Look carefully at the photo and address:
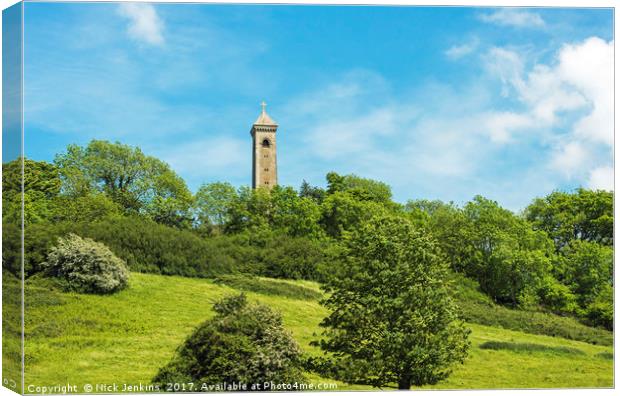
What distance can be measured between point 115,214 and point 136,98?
18.2 feet

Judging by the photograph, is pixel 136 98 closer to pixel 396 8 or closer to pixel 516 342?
pixel 396 8

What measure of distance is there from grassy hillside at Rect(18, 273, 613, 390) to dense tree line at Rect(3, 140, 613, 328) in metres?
1.19

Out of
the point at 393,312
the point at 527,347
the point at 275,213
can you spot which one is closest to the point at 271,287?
the point at 393,312

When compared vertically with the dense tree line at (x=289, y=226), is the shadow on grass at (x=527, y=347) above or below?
below

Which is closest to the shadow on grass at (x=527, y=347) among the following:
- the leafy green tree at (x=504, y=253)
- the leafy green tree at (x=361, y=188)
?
the leafy green tree at (x=504, y=253)

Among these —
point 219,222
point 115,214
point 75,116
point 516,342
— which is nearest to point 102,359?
point 75,116

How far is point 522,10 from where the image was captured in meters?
16.2

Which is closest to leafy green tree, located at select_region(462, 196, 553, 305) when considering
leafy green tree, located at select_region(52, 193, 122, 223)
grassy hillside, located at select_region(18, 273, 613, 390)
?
grassy hillside, located at select_region(18, 273, 613, 390)

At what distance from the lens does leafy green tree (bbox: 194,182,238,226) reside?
2556 cm

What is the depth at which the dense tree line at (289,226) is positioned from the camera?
2028 centimetres

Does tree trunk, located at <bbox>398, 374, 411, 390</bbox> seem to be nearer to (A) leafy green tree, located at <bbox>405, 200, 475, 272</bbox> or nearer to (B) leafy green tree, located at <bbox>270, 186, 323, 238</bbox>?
(A) leafy green tree, located at <bbox>405, 200, 475, 272</bbox>

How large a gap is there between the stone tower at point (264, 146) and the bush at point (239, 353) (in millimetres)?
5220

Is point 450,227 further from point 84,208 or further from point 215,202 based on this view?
point 84,208

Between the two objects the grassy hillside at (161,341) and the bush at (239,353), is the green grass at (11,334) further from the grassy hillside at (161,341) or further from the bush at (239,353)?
the bush at (239,353)
